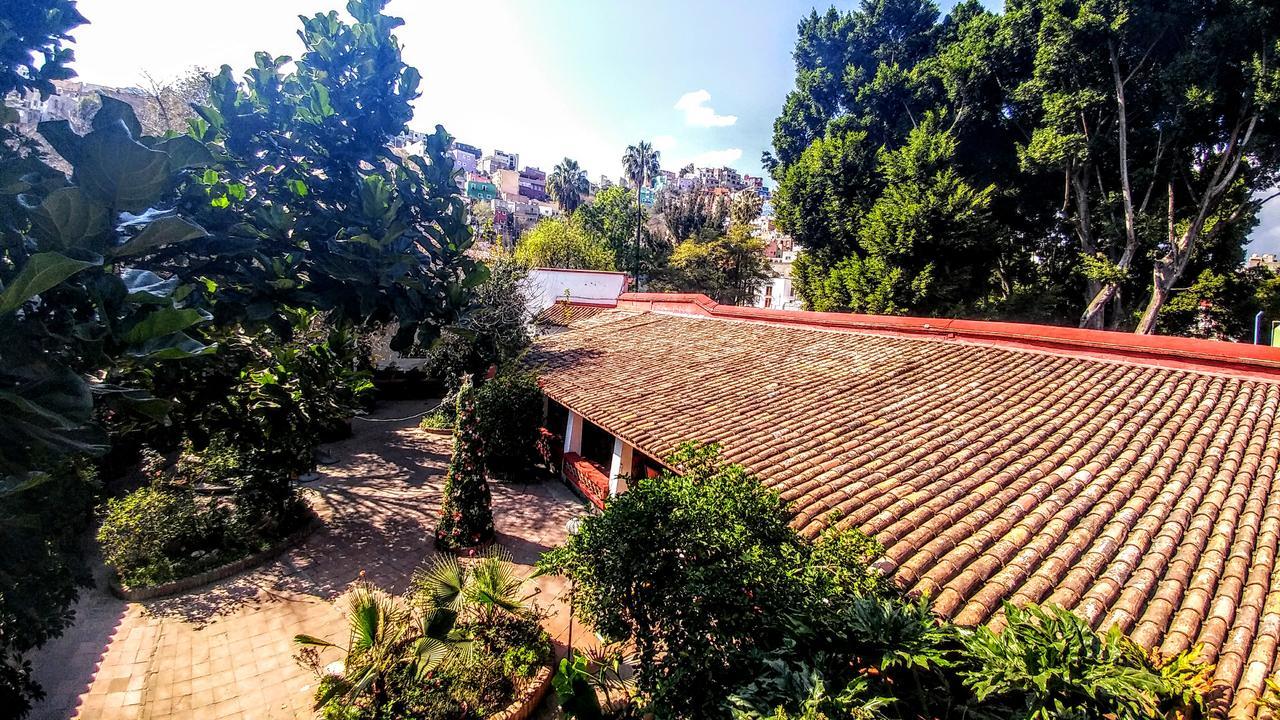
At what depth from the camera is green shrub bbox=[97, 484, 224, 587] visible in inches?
316

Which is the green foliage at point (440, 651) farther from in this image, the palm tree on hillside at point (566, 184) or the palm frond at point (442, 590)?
the palm tree on hillside at point (566, 184)

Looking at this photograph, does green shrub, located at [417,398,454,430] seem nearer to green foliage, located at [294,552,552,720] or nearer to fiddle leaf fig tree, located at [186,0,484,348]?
green foliage, located at [294,552,552,720]

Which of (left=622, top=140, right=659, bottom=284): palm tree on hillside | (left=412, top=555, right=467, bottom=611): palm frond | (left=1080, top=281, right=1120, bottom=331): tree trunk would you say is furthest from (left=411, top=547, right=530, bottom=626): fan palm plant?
(left=622, top=140, right=659, bottom=284): palm tree on hillside

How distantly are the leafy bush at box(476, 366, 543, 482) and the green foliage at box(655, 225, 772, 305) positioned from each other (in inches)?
1035

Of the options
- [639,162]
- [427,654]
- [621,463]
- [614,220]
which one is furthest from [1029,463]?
[639,162]

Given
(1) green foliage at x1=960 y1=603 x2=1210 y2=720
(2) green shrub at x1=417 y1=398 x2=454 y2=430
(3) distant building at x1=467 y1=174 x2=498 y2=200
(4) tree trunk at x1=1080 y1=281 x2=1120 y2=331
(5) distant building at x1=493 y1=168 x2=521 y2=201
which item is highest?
(5) distant building at x1=493 y1=168 x2=521 y2=201

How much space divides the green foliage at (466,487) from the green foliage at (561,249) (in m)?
29.7

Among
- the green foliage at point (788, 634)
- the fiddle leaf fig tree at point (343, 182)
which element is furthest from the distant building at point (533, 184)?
the green foliage at point (788, 634)

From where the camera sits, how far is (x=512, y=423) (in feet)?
43.6

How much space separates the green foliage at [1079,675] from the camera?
258cm

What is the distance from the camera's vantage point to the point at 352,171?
490 centimetres

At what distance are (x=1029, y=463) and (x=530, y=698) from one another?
5.98 meters

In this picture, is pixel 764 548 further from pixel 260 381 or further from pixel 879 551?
pixel 260 381

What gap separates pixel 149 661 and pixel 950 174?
24246 mm
